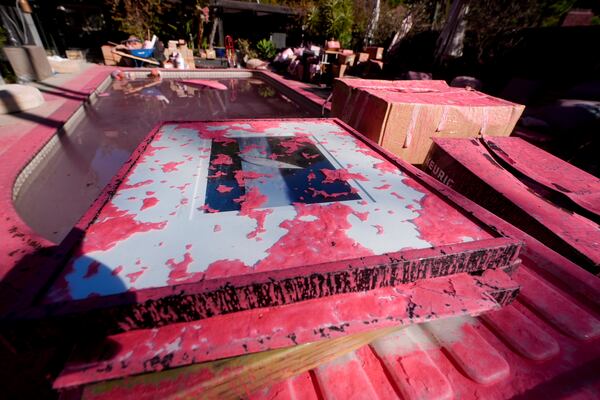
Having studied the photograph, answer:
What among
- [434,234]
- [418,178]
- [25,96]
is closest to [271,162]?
[418,178]

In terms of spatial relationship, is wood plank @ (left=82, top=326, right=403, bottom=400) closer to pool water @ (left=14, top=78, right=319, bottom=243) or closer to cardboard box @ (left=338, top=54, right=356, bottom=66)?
pool water @ (left=14, top=78, right=319, bottom=243)

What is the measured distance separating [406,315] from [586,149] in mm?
3116

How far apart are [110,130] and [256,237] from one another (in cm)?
359

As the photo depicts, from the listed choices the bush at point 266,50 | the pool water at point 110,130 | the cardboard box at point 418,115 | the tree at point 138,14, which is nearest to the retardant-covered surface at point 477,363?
the cardboard box at point 418,115

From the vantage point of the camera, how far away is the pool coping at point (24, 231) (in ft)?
2.36

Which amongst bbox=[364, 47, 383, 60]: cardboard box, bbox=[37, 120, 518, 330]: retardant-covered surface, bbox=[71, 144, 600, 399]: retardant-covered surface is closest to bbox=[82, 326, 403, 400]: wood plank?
bbox=[71, 144, 600, 399]: retardant-covered surface

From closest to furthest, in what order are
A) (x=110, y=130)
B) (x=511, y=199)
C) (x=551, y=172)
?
(x=511, y=199) → (x=551, y=172) → (x=110, y=130)

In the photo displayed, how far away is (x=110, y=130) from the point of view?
11.4 feet

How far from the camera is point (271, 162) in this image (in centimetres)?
138

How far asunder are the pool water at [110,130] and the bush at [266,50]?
4019 millimetres

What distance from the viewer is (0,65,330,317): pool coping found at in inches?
28.3

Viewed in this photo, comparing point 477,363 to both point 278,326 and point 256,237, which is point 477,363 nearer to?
point 278,326

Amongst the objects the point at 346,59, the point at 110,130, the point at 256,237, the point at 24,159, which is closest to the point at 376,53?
the point at 346,59

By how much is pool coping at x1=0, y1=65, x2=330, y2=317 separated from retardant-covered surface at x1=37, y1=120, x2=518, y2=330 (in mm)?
69
